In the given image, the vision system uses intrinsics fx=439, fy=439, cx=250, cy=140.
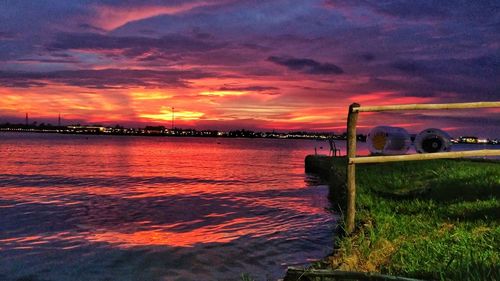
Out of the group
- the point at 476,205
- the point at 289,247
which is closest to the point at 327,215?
the point at 289,247

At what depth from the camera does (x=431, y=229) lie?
30.9ft

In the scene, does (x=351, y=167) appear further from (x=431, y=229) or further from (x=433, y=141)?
(x=433, y=141)

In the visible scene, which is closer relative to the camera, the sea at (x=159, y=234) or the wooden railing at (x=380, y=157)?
the wooden railing at (x=380, y=157)

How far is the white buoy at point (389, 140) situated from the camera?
1152 inches

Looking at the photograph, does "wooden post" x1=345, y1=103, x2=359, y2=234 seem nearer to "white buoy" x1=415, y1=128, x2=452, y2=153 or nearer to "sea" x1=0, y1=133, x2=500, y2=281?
"sea" x1=0, y1=133, x2=500, y2=281

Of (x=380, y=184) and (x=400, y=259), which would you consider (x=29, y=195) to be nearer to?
(x=380, y=184)

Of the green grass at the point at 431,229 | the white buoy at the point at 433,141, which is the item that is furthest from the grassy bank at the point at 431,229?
the white buoy at the point at 433,141

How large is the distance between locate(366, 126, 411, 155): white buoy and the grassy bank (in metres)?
12.4

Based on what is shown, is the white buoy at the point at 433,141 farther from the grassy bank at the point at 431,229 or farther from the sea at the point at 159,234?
the grassy bank at the point at 431,229

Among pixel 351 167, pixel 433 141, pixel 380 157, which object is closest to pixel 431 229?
pixel 380 157

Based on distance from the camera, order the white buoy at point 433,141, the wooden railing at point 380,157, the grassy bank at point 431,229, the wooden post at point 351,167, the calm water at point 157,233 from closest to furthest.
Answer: the grassy bank at point 431,229 → the wooden railing at point 380,157 → the wooden post at point 351,167 → the calm water at point 157,233 → the white buoy at point 433,141

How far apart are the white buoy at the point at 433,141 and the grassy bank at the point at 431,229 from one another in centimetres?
820

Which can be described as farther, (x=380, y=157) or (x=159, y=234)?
(x=159, y=234)

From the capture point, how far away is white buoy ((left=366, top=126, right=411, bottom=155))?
96.0 feet
